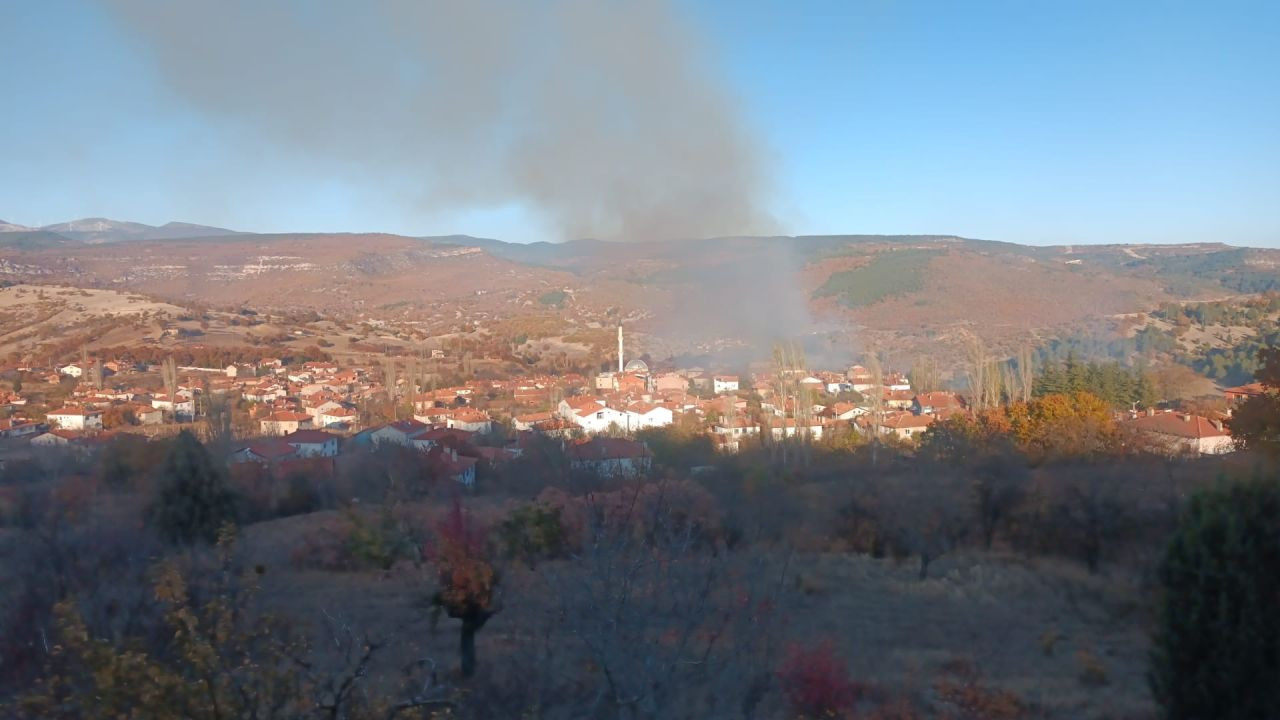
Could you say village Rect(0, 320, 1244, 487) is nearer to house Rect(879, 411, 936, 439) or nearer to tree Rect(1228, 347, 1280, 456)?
house Rect(879, 411, 936, 439)

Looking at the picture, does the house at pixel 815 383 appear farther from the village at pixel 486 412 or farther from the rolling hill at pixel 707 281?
the rolling hill at pixel 707 281

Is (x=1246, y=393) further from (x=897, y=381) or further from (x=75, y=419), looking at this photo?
(x=75, y=419)

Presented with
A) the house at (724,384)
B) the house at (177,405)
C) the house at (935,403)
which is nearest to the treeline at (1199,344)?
the house at (935,403)

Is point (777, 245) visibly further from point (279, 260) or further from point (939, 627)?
point (939, 627)

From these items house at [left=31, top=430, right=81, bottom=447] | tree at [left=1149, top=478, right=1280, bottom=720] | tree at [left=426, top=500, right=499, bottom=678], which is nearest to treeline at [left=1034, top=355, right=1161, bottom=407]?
tree at [left=1149, top=478, right=1280, bottom=720]

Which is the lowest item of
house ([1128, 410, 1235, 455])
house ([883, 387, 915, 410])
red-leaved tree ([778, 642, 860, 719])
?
house ([883, 387, 915, 410])

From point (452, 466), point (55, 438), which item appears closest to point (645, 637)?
point (452, 466)

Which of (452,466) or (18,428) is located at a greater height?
(452,466)
